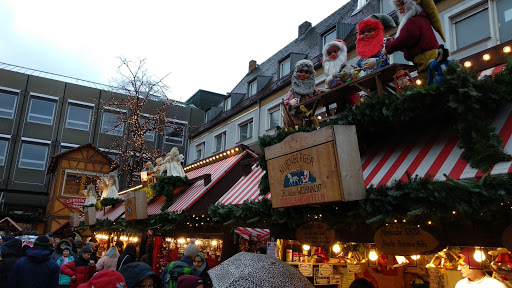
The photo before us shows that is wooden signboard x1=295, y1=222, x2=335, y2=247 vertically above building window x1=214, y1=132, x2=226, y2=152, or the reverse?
building window x1=214, y1=132, x2=226, y2=152

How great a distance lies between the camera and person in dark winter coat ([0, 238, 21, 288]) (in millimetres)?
6023

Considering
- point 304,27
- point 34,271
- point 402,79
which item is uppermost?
point 304,27

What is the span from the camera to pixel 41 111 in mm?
27531

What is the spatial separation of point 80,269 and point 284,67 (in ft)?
43.7

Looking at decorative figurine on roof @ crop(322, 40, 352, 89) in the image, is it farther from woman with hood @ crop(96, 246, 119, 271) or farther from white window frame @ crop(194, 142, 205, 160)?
white window frame @ crop(194, 142, 205, 160)

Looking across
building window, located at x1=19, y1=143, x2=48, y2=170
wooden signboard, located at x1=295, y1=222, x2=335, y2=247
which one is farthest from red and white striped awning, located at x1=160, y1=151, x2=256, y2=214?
building window, located at x1=19, y1=143, x2=48, y2=170

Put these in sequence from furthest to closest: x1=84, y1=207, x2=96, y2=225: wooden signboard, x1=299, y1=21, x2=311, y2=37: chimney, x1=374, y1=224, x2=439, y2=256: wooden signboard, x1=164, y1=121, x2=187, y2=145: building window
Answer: x1=164, y1=121, x2=187, y2=145: building window
x1=299, y1=21, x2=311, y2=37: chimney
x1=84, y1=207, x2=96, y2=225: wooden signboard
x1=374, y1=224, x2=439, y2=256: wooden signboard

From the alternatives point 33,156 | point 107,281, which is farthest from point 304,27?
point 33,156

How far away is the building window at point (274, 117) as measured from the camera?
55.2 ft

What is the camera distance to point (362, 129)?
4988mm

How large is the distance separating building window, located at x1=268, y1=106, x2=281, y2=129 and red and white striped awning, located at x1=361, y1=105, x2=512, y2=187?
454 inches

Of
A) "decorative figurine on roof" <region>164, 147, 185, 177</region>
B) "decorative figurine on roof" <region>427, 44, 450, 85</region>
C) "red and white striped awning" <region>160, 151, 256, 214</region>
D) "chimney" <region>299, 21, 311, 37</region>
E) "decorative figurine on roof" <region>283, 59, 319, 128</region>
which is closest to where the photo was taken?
"decorative figurine on roof" <region>427, 44, 450, 85</region>

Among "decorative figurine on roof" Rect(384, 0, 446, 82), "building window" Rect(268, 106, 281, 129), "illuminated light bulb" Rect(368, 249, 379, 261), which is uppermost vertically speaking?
"building window" Rect(268, 106, 281, 129)

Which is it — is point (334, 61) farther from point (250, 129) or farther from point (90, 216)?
point (90, 216)
